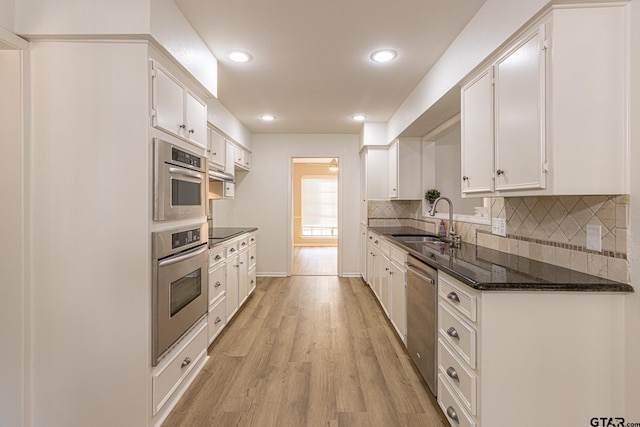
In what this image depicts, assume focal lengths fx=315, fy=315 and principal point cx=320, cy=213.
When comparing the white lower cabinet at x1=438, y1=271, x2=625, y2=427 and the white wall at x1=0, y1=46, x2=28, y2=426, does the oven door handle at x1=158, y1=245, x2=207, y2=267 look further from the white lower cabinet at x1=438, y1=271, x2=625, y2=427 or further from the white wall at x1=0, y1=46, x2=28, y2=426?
the white lower cabinet at x1=438, y1=271, x2=625, y2=427

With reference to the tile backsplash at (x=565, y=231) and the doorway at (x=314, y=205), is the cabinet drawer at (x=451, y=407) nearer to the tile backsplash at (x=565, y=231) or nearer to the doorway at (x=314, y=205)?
the tile backsplash at (x=565, y=231)

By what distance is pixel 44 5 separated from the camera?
1.63m

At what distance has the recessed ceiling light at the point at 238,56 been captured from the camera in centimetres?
Answer: 253

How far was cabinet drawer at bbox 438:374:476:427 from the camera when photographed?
152cm

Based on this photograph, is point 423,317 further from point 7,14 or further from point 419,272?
point 7,14

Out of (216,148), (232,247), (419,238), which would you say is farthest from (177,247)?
(419,238)

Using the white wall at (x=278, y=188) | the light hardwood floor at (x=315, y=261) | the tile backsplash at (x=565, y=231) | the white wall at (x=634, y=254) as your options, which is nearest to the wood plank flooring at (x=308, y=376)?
the white wall at (x=634, y=254)

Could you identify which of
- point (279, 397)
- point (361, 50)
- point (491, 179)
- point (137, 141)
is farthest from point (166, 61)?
point (279, 397)

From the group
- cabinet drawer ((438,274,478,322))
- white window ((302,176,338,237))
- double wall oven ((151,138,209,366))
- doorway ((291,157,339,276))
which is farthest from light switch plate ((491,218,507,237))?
white window ((302,176,338,237))

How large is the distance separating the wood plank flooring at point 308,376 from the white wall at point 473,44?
218cm

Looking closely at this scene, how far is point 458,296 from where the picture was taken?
5.33ft

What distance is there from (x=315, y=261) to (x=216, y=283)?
168 inches

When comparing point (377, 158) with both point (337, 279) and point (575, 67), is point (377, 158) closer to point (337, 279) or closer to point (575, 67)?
point (337, 279)

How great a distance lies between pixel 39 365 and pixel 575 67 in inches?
118
